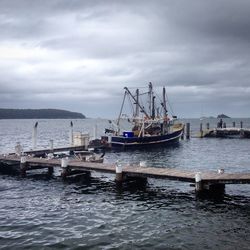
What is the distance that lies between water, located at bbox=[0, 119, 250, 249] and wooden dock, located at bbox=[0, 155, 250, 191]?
1.33m

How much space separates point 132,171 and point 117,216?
8970 millimetres

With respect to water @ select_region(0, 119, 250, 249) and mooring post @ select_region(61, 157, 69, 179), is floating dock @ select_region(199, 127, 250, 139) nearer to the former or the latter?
water @ select_region(0, 119, 250, 249)

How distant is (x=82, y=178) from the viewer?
3959 cm

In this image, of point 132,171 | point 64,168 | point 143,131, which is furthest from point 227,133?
point 132,171

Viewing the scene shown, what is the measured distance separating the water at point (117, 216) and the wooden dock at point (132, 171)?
133 cm

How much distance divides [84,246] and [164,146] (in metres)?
62.2

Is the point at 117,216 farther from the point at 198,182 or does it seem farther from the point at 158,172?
the point at 158,172

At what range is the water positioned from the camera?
70.1 feet

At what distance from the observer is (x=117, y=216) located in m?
26.1

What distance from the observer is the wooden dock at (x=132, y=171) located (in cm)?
3075

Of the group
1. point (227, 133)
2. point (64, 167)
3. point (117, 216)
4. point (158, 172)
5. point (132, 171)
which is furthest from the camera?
point (227, 133)

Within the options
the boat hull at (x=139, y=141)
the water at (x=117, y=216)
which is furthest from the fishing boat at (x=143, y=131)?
the water at (x=117, y=216)

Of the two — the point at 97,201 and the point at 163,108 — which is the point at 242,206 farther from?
the point at 163,108

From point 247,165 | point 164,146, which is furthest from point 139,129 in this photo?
point 247,165
